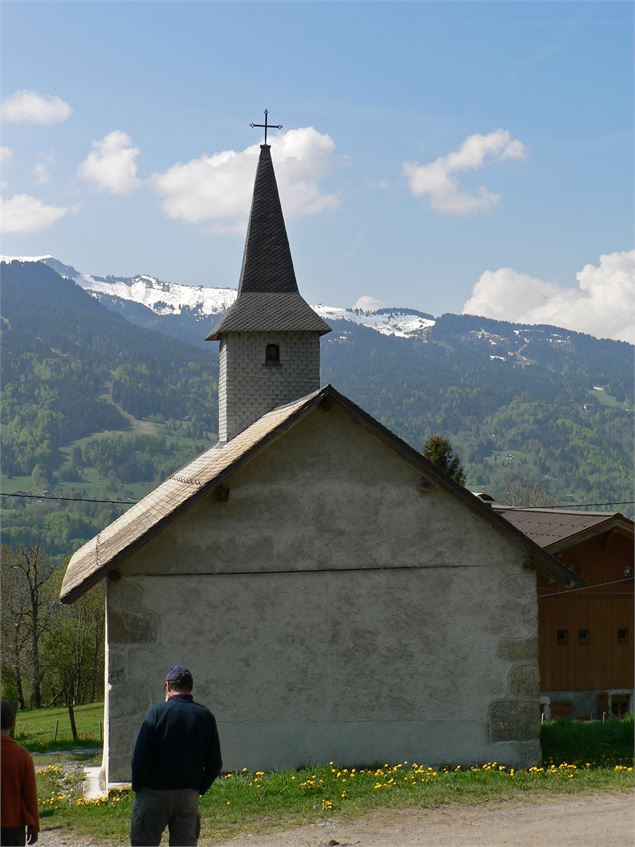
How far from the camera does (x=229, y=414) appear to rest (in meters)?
22.0

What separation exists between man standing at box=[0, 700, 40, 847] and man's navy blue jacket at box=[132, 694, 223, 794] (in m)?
0.84

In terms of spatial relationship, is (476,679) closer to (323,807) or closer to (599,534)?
(323,807)

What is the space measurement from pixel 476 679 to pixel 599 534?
15.9 m

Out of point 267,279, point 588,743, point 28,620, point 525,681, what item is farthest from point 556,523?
point 28,620

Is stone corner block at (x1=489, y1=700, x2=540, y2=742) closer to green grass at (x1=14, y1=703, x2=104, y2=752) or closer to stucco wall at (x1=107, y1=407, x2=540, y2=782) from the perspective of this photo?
stucco wall at (x1=107, y1=407, x2=540, y2=782)

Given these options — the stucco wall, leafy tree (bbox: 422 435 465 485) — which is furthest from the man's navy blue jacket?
leafy tree (bbox: 422 435 465 485)

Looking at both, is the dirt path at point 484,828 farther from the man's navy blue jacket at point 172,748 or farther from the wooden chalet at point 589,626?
the wooden chalet at point 589,626

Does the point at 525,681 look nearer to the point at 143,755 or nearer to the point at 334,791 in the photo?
the point at 334,791

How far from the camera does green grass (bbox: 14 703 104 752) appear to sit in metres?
28.9

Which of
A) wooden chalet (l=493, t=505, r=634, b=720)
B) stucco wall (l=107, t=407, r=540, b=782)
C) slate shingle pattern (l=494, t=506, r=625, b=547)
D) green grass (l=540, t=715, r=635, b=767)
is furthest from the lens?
wooden chalet (l=493, t=505, r=634, b=720)

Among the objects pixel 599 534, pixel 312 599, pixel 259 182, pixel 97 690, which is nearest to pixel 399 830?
pixel 312 599

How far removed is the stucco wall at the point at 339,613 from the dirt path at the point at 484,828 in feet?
11.1

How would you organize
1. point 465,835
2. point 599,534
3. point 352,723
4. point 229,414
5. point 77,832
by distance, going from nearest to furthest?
point 465,835 < point 77,832 < point 352,723 < point 229,414 < point 599,534

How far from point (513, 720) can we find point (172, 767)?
8.80 meters
